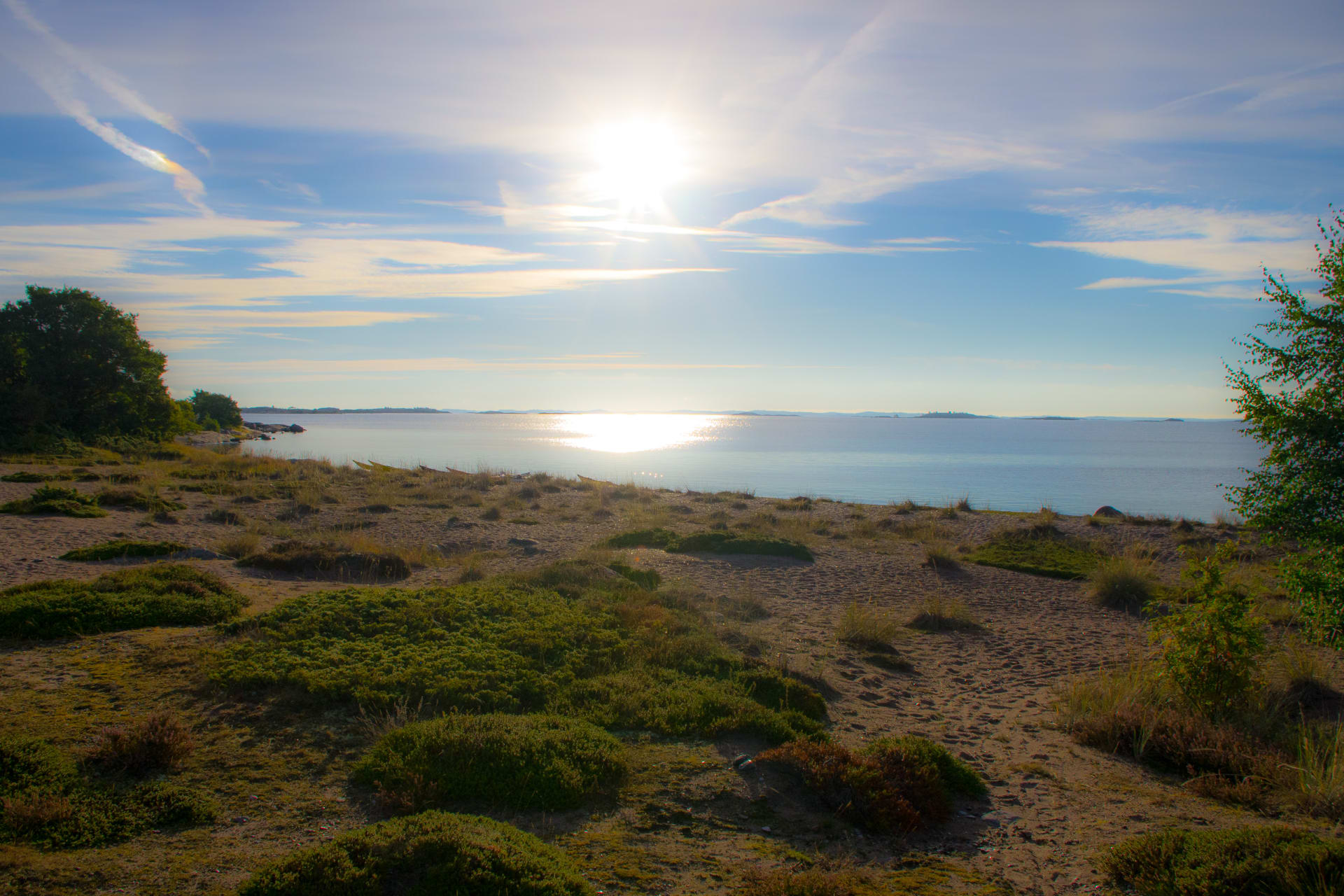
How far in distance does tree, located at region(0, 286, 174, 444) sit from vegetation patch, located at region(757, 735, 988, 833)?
102 ft

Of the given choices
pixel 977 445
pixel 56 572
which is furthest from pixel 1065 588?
pixel 977 445

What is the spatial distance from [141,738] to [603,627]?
4623mm

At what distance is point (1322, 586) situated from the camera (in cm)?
711

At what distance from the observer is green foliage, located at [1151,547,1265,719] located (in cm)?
649

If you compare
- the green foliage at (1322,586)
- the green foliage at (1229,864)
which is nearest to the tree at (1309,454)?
the green foliage at (1322,586)

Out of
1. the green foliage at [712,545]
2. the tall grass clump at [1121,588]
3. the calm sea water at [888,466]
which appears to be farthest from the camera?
the calm sea water at [888,466]

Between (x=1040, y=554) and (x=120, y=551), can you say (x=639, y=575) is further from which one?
(x=1040, y=554)

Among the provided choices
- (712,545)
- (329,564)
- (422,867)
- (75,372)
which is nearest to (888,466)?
(712,545)

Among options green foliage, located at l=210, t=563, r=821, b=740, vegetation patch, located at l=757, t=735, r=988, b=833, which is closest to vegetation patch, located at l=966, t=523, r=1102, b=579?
green foliage, located at l=210, t=563, r=821, b=740

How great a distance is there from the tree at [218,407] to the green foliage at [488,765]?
257ft

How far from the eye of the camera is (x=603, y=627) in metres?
8.31

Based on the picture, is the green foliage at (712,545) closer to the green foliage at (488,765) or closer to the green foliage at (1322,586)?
the green foliage at (1322,586)

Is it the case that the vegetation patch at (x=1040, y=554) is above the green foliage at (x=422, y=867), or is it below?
below

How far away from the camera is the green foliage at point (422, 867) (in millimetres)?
3242
